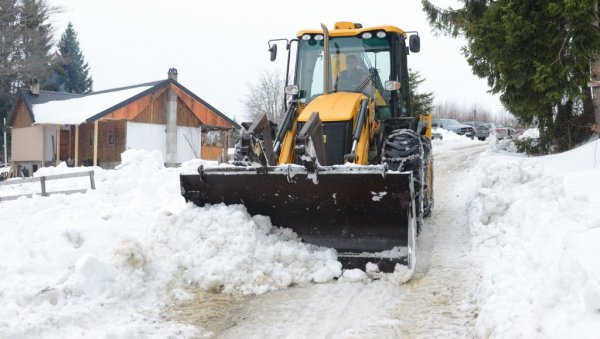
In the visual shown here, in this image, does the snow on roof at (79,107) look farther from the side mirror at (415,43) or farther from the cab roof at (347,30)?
the side mirror at (415,43)

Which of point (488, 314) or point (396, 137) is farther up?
point (396, 137)

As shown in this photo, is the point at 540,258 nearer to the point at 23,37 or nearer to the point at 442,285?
the point at 442,285

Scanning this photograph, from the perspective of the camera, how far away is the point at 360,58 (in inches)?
289

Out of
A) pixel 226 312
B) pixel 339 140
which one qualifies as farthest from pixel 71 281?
pixel 339 140

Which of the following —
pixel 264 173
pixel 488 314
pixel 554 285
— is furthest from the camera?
pixel 264 173

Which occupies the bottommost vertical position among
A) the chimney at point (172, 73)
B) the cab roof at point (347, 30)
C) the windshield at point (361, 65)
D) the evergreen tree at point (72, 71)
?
the windshield at point (361, 65)

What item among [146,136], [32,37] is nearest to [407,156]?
[146,136]

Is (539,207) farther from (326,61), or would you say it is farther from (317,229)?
(326,61)

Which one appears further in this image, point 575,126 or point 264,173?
point 575,126

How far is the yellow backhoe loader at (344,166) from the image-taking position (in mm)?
5492

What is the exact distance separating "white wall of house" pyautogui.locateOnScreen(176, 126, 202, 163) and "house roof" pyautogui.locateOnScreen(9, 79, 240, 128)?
5.71 feet

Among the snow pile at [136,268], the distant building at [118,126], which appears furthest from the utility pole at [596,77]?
the distant building at [118,126]

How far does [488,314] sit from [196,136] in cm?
2658

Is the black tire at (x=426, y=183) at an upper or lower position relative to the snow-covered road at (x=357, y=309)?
upper
